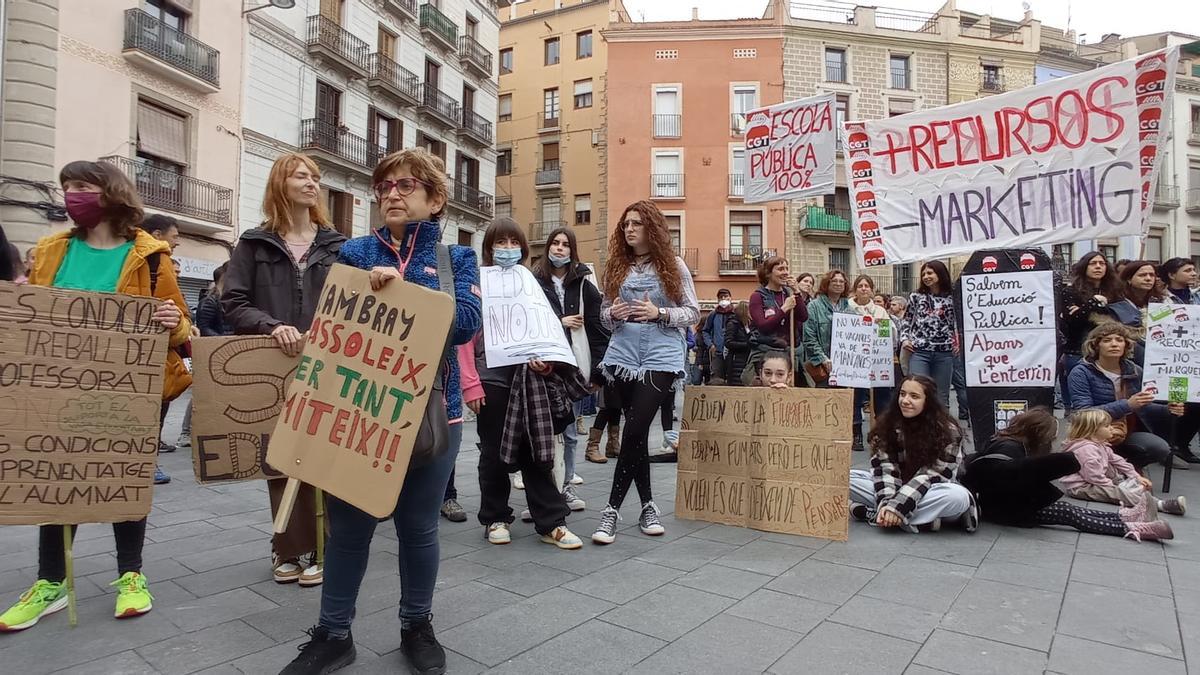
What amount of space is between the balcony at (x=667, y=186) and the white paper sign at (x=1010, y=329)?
2609 cm

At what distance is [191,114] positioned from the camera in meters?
17.9

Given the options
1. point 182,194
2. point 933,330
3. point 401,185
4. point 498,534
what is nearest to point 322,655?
point 401,185

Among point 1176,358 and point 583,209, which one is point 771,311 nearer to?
point 1176,358

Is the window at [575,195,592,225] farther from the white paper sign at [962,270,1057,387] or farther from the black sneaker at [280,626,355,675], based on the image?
the black sneaker at [280,626,355,675]

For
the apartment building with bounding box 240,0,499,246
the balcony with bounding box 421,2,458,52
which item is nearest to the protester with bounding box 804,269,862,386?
the apartment building with bounding box 240,0,499,246

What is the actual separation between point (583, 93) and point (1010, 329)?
32.7 m

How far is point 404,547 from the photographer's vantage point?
2.44 meters

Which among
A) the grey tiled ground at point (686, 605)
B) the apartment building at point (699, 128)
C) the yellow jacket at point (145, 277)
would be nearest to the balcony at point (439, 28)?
the apartment building at point (699, 128)

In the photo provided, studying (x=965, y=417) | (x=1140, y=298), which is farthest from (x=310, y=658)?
(x=965, y=417)

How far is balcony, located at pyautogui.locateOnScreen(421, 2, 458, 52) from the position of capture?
26406mm

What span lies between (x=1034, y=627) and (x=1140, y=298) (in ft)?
17.9

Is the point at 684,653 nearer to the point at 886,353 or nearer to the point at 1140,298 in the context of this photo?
the point at 886,353

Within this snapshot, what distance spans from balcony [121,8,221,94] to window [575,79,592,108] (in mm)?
19858

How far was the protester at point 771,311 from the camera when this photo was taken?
612 cm
